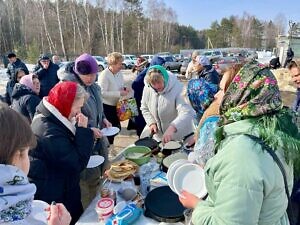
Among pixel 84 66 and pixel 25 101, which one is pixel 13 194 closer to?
pixel 84 66

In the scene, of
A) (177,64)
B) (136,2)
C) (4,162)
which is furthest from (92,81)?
(136,2)

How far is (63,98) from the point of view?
1.97 m

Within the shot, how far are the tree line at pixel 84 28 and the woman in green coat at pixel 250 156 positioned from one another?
26344mm

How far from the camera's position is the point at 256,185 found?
0.96 m

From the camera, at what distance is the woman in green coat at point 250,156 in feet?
3.19

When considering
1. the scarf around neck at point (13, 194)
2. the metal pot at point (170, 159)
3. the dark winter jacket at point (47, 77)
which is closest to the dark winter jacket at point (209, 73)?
the metal pot at point (170, 159)

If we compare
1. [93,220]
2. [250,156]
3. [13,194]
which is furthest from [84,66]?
[250,156]

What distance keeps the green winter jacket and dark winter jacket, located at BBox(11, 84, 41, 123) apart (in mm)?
2877

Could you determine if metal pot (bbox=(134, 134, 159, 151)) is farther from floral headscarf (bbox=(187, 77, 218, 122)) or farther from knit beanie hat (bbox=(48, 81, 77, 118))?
knit beanie hat (bbox=(48, 81, 77, 118))

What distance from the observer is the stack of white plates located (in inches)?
66.9

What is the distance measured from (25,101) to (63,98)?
1749 mm

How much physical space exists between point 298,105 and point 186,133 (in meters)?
1.61

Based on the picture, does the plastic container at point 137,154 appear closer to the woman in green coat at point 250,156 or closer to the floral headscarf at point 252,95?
the woman in green coat at point 250,156

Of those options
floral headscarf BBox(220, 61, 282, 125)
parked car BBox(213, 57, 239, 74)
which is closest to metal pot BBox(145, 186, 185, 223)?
floral headscarf BBox(220, 61, 282, 125)
